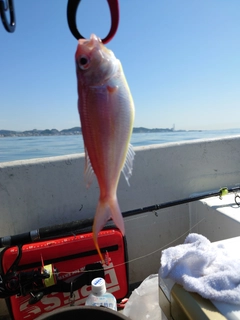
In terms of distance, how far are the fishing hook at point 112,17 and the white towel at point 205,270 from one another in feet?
3.70

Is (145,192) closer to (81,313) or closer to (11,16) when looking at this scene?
(81,313)

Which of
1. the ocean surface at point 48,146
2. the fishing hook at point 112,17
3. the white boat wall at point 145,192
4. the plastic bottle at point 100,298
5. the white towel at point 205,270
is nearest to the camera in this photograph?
the fishing hook at point 112,17

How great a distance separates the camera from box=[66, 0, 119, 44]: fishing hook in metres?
0.64

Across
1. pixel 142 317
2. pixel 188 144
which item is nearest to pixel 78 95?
pixel 142 317

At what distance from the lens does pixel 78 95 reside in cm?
67

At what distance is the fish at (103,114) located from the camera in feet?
2.15

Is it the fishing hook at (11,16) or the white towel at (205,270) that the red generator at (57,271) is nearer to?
the white towel at (205,270)

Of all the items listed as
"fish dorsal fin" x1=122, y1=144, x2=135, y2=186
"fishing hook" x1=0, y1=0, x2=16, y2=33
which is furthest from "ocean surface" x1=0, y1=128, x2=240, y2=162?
"fish dorsal fin" x1=122, y1=144, x2=135, y2=186

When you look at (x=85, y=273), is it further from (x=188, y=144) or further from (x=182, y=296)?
(x=188, y=144)

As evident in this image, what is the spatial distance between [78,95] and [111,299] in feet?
4.76

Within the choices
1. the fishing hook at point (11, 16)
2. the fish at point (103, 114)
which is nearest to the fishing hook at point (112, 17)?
the fish at point (103, 114)

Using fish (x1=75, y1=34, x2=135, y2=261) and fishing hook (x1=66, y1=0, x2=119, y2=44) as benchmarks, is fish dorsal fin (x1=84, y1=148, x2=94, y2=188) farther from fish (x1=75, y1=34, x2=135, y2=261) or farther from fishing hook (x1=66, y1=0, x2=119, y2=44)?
fishing hook (x1=66, y1=0, x2=119, y2=44)

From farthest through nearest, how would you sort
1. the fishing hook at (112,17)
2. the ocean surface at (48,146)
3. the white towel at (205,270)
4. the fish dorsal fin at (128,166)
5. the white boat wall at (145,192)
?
the ocean surface at (48,146) < the white boat wall at (145,192) < the white towel at (205,270) < the fish dorsal fin at (128,166) < the fishing hook at (112,17)

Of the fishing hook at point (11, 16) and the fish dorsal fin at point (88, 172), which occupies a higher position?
the fishing hook at point (11, 16)
